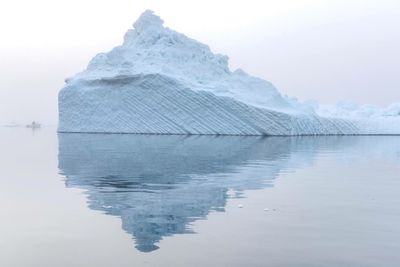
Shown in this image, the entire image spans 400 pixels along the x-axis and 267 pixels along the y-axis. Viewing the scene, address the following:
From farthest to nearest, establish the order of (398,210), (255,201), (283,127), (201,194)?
(283,127)
(201,194)
(255,201)
(398,210)

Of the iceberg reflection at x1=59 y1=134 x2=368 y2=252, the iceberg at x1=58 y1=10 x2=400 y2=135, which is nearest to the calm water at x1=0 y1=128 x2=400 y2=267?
the iceberg reflection at x1=59 y1=134 x2=368 y2=252

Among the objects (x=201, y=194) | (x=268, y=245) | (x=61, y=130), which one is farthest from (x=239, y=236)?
(x=61, y=130)

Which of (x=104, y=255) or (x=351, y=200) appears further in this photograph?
(x=351, y=200)

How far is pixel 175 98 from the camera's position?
32531 mm

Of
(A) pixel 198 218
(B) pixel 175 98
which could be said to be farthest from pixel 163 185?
(B) pixel 175 98

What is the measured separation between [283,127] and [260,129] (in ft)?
4.34

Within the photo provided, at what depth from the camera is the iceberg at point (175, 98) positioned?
32438 millimetres

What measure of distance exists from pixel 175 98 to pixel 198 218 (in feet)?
88.5

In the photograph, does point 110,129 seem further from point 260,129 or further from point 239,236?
point 239,236

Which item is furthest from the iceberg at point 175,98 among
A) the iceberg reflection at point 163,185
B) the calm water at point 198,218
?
the calm water at point 198,218

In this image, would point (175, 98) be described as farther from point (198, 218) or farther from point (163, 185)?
point (198, 218)

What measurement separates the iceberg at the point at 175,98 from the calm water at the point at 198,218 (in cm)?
2192

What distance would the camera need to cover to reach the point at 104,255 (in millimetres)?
4273

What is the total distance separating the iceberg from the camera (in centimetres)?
3244
